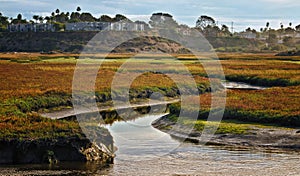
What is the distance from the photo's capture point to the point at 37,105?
4100 centimetres

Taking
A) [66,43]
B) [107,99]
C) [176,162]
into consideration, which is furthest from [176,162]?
[66,43]

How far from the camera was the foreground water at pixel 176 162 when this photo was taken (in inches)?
906

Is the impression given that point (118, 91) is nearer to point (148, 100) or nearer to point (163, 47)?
point (148, 100)

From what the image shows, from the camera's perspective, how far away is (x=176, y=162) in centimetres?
2527

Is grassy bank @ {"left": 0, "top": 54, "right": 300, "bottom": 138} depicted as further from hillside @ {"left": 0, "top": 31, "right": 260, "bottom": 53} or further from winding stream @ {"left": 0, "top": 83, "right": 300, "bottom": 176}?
hillside @ {"left": 0, "top": 31, "right": 260, "bottom": 53}

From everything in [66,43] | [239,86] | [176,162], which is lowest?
[176,162]

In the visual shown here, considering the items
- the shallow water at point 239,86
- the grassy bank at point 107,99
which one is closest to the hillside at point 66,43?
the shallow water at point 239,86

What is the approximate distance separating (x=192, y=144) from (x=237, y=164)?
18.0 ft

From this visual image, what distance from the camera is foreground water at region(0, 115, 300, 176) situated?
23016 millimetres

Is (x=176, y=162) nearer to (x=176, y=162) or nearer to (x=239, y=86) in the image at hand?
(x=176, y=162)

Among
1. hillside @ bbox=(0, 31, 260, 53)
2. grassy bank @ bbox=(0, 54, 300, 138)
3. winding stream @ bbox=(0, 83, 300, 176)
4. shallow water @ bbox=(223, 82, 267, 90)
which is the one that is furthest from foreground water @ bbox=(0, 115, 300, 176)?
hillside @ bbox=(0, 31, 260, 53)

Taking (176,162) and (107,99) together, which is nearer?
(176,162)

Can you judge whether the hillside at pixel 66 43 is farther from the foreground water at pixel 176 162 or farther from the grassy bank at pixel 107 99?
the foreground water at pixel 176 162

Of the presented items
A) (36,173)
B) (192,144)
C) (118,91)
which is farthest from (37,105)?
(36,173)
